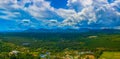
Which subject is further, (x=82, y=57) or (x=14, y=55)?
(x=82, y=57)

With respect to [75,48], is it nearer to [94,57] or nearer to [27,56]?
[94,57]

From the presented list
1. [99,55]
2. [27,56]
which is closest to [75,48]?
[99,55]

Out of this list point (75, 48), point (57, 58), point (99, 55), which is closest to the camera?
point (57, 58)

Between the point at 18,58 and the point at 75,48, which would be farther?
→ the point at 75,48

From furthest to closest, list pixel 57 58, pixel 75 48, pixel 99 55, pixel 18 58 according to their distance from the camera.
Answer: pixel 75 48 < pixel 99 55 < pixel 57 58 < pixel 18 58

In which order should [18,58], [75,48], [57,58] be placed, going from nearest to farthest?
1. [18,58]
2. [57,58]
3. [75,48]

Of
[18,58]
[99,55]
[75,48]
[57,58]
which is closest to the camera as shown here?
[18,58]

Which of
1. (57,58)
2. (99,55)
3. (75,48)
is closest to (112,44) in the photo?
(75,48)

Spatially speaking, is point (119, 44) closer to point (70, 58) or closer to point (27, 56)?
point (70, 58)
